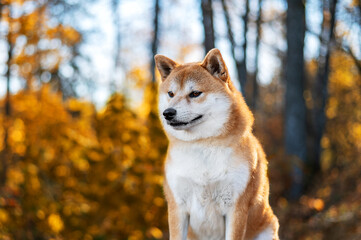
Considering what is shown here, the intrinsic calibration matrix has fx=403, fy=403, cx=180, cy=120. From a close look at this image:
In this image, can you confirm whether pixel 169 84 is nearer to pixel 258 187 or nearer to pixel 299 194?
pixel 258 187

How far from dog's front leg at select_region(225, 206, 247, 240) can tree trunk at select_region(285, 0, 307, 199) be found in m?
7.57

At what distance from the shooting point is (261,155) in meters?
3.23

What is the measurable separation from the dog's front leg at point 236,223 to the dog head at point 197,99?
1.80ft

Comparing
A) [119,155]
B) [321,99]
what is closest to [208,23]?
[119,155]

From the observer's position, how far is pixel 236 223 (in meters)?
2.74

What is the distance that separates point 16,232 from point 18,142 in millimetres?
2126

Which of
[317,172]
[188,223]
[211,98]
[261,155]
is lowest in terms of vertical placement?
[317,172]

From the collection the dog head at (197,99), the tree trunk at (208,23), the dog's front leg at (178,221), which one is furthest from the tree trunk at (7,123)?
the dog's front leg at (178,221)

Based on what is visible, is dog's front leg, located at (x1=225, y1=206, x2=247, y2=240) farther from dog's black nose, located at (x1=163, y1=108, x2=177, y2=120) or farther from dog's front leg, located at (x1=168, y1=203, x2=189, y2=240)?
dog's black nose, located at (x1=163, y1=108, x2=177, y2=120)

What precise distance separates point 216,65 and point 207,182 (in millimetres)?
916

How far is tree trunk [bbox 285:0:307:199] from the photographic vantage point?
9.53m


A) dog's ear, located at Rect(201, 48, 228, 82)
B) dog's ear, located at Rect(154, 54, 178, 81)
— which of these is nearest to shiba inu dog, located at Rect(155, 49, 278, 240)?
dog's ear, located at Rect(201, 48, 228, 82)

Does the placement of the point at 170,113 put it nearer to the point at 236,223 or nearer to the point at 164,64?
the point at 164,64

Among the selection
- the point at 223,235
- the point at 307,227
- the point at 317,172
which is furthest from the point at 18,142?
the point at 317,172
